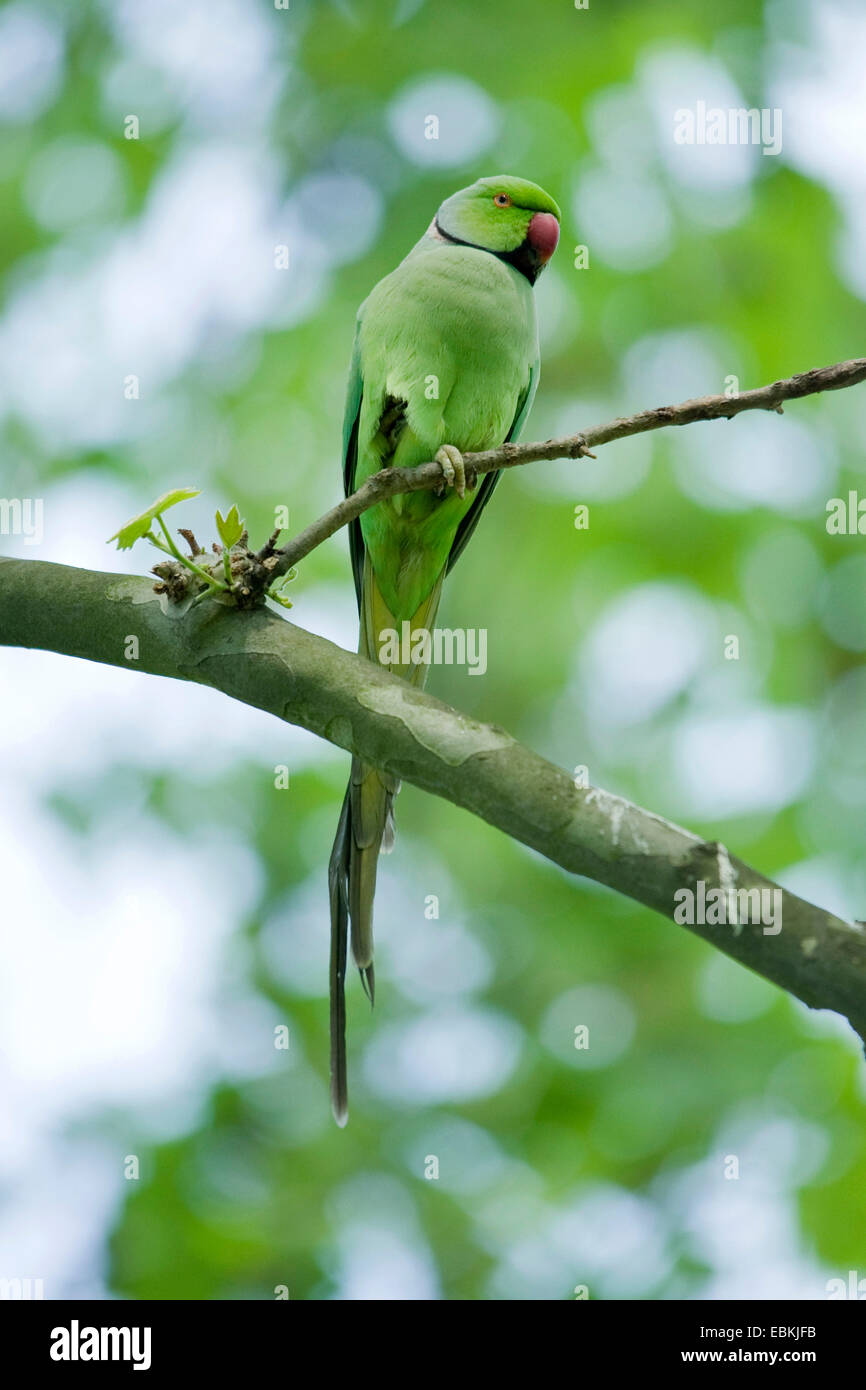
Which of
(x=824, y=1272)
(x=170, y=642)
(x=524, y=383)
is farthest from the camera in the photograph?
(x=824, y=1272)

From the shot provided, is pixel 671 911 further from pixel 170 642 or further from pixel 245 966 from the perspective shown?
pixel 245 966

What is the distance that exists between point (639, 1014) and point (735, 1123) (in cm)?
56

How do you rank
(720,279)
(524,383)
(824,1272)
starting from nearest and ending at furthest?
1. (524,383)
2. (824,1272)
3. (720,279)

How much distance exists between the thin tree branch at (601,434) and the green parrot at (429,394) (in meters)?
0.68

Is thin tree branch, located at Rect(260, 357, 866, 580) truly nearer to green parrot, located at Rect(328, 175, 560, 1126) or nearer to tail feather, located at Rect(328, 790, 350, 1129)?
green parrot, located at Rect(328, 175, 560, 1126)

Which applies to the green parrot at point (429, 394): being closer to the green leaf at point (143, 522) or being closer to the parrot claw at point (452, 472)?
the parrot claw at point (452, 472)

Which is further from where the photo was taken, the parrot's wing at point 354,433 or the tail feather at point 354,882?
the parrot's wing at point 354,433

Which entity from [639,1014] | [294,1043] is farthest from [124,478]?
[639,1014]

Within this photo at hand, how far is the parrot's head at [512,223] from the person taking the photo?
3.71 m

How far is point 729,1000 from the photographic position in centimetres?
495

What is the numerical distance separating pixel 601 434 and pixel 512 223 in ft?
6.36

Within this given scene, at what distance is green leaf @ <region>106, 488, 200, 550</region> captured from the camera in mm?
2127

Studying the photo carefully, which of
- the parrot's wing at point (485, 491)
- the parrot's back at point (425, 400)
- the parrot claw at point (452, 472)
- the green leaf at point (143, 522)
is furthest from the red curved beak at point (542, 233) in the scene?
the green leaf at point (143, 522)

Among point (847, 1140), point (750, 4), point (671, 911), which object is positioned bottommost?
point (847, 1140)
